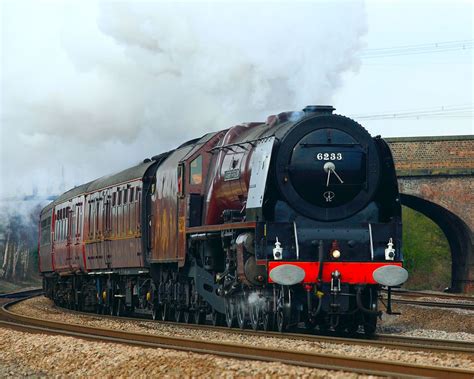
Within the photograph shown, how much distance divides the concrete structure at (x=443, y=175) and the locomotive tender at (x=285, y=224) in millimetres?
19612

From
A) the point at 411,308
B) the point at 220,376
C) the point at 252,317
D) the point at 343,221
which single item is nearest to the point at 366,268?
the point at 343,221

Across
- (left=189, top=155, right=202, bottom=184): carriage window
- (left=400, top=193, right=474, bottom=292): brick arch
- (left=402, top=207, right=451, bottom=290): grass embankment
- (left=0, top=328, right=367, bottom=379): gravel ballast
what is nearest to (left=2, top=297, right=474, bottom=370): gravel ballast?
(left=0, top=328, right=367, bottom=379): gravel ballast

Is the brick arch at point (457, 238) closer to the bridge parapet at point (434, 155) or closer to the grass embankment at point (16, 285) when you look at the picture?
the bridge parapet at point (434, 155)

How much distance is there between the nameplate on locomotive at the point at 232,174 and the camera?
15.4m

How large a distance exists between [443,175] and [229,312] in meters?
21.7

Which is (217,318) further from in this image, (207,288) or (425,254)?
(425,254)

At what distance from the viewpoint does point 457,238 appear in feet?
127

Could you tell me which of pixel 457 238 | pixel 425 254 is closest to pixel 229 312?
pixel 457 238

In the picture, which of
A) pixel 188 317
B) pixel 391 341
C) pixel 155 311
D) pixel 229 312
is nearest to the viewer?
pixel 391 341

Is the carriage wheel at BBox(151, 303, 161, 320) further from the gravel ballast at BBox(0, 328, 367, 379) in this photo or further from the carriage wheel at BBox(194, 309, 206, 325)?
the gravel ballast at BBox(0, 328, 367, 379)

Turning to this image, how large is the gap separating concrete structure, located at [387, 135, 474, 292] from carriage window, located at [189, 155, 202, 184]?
20416 millimetres

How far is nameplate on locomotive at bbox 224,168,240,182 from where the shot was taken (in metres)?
15.4

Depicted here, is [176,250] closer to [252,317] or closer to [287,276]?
[252,317]

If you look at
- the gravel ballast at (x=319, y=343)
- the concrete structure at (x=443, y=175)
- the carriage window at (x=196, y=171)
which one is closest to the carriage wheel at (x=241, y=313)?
the gravel ballast at (x=319, y=343)
